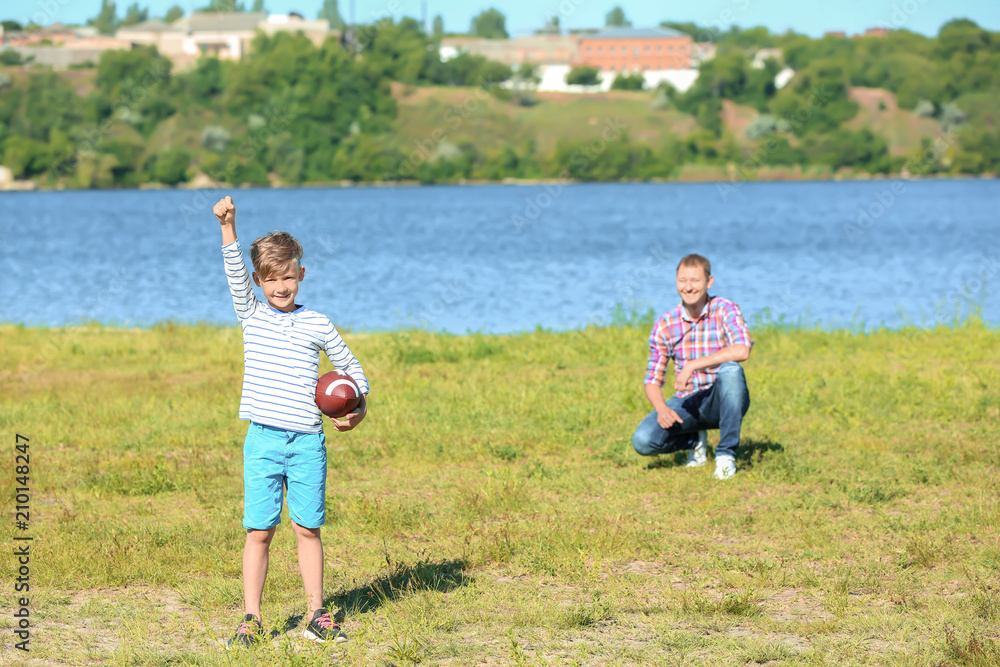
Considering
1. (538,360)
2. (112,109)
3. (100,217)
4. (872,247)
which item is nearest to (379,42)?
(112,109)

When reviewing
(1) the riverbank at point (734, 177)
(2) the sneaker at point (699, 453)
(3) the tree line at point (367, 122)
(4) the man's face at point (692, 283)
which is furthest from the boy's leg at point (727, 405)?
(1) the riverbank at point (734, 177)

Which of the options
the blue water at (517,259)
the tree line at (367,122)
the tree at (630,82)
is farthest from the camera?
the tree at (630,82)

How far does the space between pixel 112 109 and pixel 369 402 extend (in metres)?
134

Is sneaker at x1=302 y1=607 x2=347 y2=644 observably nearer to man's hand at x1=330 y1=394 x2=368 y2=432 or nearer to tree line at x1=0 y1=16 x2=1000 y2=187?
man's hand at x1=330 y1=394 x2=368 y2=432

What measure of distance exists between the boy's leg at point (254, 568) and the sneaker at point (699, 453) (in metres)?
4.32

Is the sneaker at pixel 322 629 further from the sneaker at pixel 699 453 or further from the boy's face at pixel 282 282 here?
the sneaker at pixel 699 453

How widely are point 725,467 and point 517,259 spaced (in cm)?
3228

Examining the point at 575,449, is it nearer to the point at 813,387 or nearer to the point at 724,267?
the point at 813,387

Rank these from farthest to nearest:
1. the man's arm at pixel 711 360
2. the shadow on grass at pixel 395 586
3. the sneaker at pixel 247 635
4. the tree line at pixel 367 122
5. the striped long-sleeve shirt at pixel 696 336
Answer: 1. the tree line at pixel 367 122
2. the striped long-sleeve shirt at pixel 696 336
3. the man's arm at pixel 711 360
4. the shadow on grass at pixel 395 586
5. the sneaker at pixel 247 635

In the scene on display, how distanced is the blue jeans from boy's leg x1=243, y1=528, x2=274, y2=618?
3.84 metres

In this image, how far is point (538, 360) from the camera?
544 inches

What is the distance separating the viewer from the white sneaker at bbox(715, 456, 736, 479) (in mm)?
8195

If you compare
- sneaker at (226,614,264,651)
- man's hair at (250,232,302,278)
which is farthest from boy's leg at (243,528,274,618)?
man's hair at (250,232,302,278)

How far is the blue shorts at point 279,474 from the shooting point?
17.2ft
